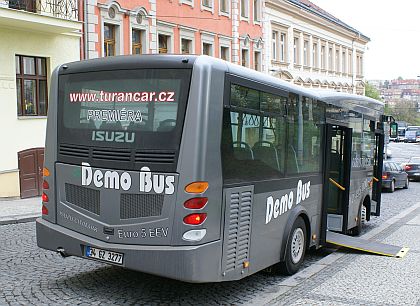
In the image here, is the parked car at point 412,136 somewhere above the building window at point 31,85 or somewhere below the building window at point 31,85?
below

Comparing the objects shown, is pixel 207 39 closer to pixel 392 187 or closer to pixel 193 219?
pixel 392 187

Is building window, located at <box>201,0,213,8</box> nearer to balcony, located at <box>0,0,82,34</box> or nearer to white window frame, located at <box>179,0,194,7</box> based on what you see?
white window frame, located at <box>179,0,194,7</box>

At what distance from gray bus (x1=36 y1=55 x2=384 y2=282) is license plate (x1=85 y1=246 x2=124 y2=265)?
0.01m

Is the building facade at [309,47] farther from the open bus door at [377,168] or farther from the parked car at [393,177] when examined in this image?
the open bus door at [377,168]

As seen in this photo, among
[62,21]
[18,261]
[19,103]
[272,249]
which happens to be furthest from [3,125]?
[272,249]

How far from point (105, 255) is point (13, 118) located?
11860 millimetres

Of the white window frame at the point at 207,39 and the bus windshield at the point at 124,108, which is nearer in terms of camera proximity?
the bus windshield at the point at 124,108

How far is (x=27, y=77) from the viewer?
17719mm

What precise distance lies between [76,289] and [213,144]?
2590 mm

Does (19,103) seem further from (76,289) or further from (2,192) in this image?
(76,289)

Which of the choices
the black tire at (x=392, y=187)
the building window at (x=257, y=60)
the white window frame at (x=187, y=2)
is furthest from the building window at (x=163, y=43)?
the black tire at (x=392, y=187)

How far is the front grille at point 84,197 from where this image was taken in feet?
21.4

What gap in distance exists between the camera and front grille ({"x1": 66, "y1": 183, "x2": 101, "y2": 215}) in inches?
257

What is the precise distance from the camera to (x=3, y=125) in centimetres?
1677
